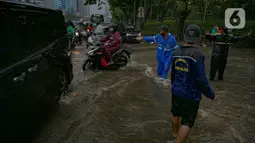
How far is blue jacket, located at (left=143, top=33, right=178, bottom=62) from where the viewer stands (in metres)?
7.01

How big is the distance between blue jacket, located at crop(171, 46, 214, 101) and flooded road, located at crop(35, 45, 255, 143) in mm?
1152

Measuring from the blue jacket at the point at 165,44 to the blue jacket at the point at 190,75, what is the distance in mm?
3807

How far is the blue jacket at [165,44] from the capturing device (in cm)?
701

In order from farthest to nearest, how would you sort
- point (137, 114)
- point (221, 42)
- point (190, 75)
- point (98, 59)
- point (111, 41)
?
point (111, 41) < point (98, 59) < point (221, 42) < point (137, 114) < point (190, 75)

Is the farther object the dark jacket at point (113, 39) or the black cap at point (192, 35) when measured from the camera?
the dark jacket at point (113, 39)

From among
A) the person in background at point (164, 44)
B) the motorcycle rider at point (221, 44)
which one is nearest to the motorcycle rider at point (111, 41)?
the person in background at point (164, 44)

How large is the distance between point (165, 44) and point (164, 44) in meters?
0.03

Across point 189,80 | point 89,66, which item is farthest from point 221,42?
point 89,66

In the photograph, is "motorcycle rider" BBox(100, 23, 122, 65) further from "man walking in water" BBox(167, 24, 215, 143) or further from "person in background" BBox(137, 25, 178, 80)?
"man walking in water" BBox(167, 24, 215, 143)

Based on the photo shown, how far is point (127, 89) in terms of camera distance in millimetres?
6848

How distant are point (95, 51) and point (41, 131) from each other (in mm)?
5128

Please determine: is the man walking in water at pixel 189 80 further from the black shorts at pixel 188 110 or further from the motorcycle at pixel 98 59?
the motorcycle at pixel 98 59

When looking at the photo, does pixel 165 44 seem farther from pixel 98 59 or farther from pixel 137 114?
pixel 98 59

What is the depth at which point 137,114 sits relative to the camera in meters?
5.02
